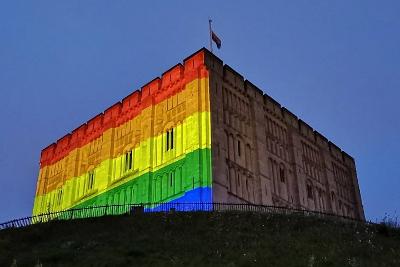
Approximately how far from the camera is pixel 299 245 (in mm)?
23594

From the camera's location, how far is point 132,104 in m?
52.0

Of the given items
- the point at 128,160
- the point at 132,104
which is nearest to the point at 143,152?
the point at 128,160

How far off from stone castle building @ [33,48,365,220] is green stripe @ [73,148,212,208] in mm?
83

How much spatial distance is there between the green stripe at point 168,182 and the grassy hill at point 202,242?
965cm

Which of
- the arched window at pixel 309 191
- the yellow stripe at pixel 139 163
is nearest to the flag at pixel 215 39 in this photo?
the yellow stripe at pixel 139 163

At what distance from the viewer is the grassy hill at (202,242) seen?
21609mm

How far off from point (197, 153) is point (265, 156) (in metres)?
8.18

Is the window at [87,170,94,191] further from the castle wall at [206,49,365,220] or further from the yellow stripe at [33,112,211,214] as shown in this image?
the castle wall at [206,49,365,220]

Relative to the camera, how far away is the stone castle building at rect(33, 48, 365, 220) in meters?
43.0

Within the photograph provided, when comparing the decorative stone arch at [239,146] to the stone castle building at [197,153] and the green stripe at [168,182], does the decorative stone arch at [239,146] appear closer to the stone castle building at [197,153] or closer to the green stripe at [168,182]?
the stone castle building at [197,153]

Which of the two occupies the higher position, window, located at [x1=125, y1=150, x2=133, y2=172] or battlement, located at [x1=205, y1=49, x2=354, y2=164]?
battlement, located at [x1=205, y1=49, x2=354, y2=164]

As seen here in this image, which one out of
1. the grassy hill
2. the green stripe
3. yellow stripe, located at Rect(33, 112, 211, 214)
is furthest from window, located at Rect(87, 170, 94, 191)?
the grassy hill

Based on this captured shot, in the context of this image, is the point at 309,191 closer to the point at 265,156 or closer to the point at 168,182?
the point at 265,156

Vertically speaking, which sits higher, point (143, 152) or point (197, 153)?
point (143, 152)
